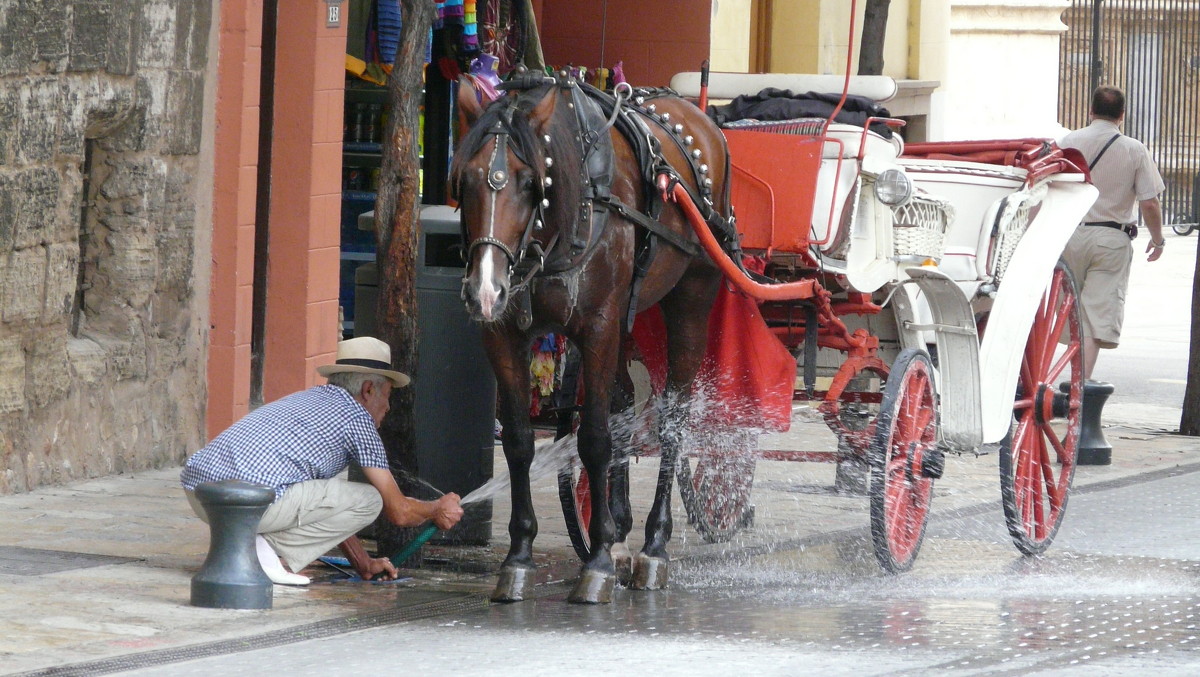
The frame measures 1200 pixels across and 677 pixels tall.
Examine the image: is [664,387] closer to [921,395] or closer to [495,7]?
[921,395]

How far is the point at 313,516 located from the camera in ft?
21.7

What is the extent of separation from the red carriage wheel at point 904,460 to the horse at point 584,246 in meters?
0.81

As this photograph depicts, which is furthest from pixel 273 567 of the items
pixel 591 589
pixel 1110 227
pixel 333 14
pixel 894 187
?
pixel 1110 227

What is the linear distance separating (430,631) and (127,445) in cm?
345

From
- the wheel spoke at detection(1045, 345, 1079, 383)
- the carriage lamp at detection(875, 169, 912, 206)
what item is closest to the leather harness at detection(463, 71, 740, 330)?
the carriage lamp at detection(875, 169, 912, 206)

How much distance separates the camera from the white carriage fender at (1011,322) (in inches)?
302

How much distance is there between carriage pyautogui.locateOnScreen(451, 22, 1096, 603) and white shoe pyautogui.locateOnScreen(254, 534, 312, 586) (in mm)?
776

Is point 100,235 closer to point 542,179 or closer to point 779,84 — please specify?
point 779,84

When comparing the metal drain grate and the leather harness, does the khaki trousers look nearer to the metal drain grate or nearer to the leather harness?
the metal drain grate

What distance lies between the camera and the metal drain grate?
265 inches

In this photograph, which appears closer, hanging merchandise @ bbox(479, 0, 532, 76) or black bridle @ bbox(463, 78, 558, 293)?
black bridle @ bbox(463, 78, 558, 293)

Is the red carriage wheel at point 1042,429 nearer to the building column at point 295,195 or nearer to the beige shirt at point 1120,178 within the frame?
the beige shirt at point 1120,178

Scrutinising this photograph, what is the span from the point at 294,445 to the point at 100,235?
2883 mm

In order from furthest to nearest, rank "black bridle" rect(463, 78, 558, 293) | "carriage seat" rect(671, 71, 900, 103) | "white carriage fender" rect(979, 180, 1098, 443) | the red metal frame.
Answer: the red metal frame → "carriage seat" rect(671, 71, 900, 103) → "white carriage fender" rect(979, 180, 1098, 443) → "black bridle" rect(463, 78, 558, 293)
